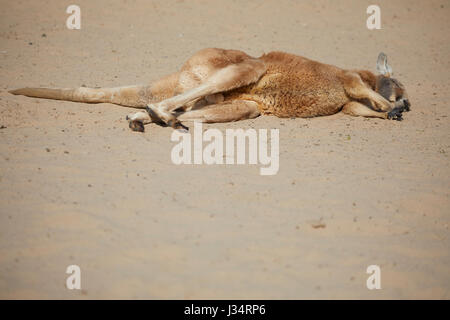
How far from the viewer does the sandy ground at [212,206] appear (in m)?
2.76

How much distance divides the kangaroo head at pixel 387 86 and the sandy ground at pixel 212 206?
0.23 meters

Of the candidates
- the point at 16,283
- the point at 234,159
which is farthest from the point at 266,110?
the point at 16,283

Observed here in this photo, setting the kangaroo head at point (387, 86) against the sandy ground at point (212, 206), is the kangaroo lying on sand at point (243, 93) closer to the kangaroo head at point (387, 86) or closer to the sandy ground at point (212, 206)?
the kangaroo head at point (387, 86)

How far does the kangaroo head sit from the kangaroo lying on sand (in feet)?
0.04

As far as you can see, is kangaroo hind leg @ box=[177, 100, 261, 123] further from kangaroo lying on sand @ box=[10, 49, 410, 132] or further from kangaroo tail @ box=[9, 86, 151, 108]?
kangaroo tail @ box=[9, 86, 151, 108]

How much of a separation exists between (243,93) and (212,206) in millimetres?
2055

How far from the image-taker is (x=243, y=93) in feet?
17.1

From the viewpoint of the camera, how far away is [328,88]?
5.35 metres

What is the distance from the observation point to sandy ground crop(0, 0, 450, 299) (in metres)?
2.76

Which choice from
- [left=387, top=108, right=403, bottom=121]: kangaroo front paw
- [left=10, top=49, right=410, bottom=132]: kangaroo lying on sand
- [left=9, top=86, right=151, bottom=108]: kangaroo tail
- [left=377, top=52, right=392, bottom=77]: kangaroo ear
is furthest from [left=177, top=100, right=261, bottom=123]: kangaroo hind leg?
[left=377, top=52, right=392, bottom=77]: kangaroo ear

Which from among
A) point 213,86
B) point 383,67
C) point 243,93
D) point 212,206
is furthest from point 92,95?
point 383,67

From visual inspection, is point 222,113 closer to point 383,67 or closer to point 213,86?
point 213,86

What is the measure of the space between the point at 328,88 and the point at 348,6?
562 cm
